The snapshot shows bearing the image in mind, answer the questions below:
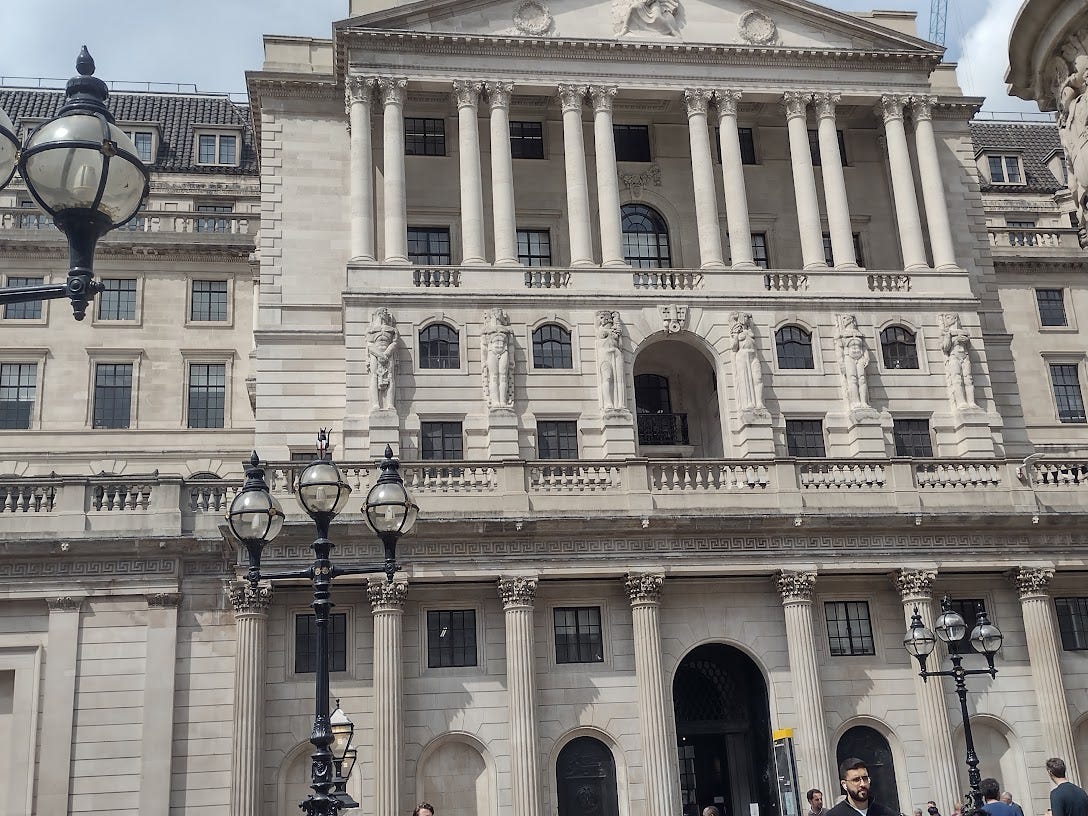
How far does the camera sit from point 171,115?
64.4 meters

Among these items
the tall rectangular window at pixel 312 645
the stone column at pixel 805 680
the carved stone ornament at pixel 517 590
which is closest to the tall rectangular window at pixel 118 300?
the tall rectangular window at pixel 312 645

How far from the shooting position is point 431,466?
35781mm

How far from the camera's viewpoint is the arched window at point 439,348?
39531 mm

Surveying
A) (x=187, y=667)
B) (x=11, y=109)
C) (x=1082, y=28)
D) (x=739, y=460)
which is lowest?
(x=187, y=667)

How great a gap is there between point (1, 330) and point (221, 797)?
2509 cm

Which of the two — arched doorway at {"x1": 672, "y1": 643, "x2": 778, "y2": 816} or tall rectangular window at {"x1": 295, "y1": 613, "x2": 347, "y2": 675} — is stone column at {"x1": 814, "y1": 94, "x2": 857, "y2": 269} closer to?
arched doorway at {"x1": 672, "y1": 643, "x2": 778, "y2": 816}

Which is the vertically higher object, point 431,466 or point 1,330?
point 1,330

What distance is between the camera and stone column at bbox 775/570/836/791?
34125mm

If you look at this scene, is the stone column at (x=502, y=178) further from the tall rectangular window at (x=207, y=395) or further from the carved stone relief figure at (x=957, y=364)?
the tall rectangular window at (x=207, y=395)

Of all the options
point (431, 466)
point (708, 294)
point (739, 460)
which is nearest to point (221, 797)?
point (431, 466)

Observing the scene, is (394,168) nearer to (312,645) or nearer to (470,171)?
(470,171)

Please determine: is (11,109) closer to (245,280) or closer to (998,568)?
(245,280)

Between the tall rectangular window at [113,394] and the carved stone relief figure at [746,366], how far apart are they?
2405 centimetres

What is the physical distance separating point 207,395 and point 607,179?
1887 cm
